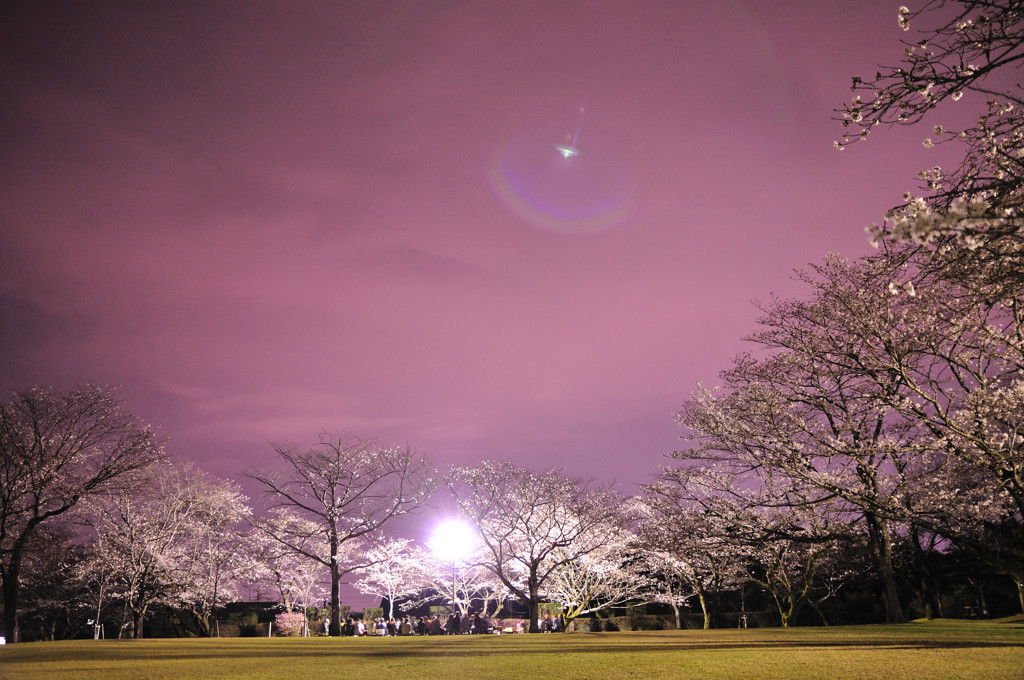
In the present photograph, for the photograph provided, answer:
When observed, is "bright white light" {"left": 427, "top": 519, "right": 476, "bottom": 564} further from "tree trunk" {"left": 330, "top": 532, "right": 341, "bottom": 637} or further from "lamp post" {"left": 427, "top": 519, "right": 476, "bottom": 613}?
"tree trunk" {"left": 330, "top": 532, "right": 341, "bottom": 637}

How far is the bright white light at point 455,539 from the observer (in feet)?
122

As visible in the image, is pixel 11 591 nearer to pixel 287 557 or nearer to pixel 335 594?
pixel 335 594

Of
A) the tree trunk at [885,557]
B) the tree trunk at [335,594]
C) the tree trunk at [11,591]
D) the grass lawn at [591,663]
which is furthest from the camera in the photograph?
the tree trunk at [335,594]

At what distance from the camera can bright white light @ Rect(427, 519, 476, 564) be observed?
37250 mm

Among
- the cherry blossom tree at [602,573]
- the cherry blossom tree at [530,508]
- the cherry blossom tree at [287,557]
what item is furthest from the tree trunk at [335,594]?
the cherry blossom tree at [602,573]

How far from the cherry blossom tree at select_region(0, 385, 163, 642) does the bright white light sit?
17.7 meters

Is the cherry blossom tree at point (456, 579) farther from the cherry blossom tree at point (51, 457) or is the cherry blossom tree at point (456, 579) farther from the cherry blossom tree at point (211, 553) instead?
the cherry blossom tree at point (51, 457)

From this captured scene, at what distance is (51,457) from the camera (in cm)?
2412

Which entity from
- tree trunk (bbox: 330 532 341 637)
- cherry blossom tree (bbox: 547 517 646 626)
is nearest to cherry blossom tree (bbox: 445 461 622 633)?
cherry blossom tree (bbox: 547 517 646 626)

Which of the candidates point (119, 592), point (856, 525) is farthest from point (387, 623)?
point (856, 525)

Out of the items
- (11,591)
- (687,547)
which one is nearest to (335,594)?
(11,591)

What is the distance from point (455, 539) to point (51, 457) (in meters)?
21.4

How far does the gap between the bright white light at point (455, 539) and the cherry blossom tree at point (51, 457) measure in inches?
696

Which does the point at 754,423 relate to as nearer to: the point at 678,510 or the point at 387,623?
the point at 678,510
